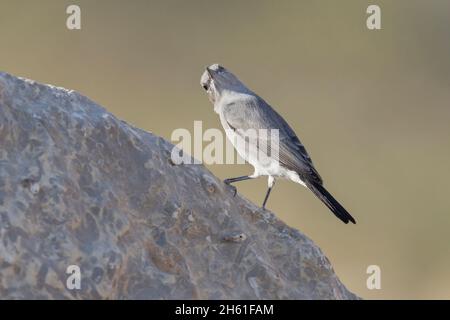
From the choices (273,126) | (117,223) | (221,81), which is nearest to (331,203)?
(273,126)

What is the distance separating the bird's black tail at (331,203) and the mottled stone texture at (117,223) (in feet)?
2.66

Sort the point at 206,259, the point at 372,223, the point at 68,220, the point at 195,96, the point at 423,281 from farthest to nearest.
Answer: the point at 195,96 → the point at 372,223 → the point at 423,281 → the point at 206,259 → the point at 68,220

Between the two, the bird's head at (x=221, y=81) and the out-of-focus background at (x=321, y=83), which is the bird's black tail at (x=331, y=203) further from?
the out-of-focus background at (x=321, y=83)

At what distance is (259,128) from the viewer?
7.18 m

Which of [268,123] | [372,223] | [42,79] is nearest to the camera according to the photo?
[268,123]

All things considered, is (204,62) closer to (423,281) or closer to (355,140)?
(355,140)

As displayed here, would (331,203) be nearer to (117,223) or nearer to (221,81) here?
(221,81)

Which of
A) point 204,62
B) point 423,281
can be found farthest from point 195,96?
point 423,281

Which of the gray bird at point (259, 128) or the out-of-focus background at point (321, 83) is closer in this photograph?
the gray bird at point (259, 128)

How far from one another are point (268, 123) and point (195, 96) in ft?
29.5

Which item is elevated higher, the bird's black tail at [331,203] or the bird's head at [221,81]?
the bird's head at [221,81]

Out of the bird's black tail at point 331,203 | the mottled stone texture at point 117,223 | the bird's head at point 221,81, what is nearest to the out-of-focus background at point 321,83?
the bird's head at point 221,81

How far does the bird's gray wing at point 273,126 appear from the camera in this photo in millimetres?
6949

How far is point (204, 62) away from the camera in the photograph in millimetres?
16984
